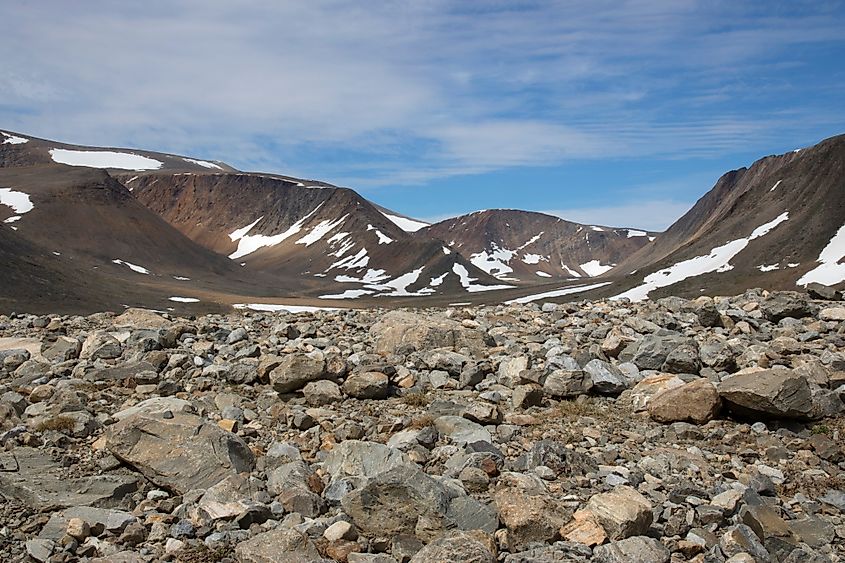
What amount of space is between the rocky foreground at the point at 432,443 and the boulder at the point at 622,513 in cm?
2

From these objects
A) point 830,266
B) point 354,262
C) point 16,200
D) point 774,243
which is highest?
point 16,200

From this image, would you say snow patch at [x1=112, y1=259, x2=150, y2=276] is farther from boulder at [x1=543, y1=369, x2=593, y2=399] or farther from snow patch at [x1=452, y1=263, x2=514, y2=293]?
boulder at [x1=543, y1=369, x2=593, y2=399]

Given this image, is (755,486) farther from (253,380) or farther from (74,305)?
(74,305)

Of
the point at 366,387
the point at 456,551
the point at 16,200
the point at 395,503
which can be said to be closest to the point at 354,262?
the point at 16,200

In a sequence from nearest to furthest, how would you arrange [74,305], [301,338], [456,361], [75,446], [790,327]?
[75,446] → [456,361] → [790,327] → [301,338] → [74,305]

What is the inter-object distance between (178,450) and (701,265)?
101m

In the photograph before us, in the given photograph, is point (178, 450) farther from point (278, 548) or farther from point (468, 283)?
point (468, 283)

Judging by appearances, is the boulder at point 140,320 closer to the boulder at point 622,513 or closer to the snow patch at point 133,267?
the boulder at point 622,513

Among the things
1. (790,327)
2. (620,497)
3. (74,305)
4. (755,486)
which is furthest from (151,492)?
(74,305)

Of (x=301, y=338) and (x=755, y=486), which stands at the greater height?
(x=301, y=338)

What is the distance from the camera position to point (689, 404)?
8.43 meters

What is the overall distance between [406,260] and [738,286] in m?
109

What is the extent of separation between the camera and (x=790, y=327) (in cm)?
1199

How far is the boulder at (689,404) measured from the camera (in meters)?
8.33
